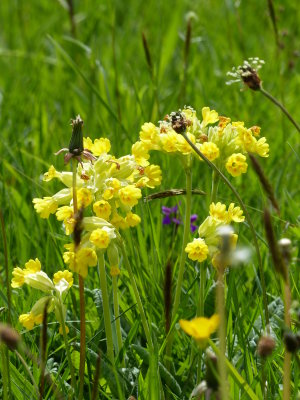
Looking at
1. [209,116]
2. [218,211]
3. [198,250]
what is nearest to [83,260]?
[198,250]

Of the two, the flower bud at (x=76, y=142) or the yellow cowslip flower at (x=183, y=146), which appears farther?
the yellow cowslip flower at (x=183, y=146)

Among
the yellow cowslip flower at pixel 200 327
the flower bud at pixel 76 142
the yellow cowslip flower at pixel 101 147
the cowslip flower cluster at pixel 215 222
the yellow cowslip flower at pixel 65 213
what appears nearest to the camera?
the yellow cowslip flower at pixel 200 327

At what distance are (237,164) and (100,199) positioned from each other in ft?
1.14

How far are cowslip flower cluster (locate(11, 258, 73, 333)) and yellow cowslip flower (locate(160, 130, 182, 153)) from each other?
388 mm

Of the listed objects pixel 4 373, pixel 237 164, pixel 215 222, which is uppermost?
pixel 237 164

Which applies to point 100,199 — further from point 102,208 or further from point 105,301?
point 105,301

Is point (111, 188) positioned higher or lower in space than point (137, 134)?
higher

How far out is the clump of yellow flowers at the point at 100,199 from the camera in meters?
1.71

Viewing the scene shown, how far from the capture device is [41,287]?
6.04 ft

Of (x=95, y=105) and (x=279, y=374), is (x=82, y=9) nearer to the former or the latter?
(x=95, y=105)

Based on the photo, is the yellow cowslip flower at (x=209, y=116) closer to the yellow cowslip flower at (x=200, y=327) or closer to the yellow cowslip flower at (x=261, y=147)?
the yellow cowslip flower at (x=261, y=147)

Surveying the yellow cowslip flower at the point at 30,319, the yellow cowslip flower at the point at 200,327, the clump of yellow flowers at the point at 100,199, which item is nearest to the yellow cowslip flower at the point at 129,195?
the clump of yellow flowers at the point at 100,199

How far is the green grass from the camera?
204cm

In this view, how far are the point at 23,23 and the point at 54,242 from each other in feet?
10.7
